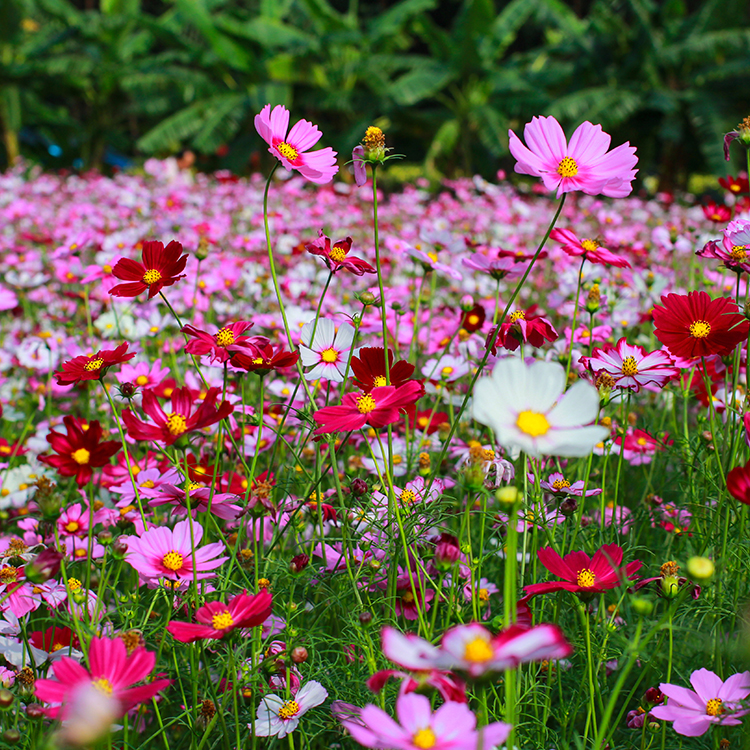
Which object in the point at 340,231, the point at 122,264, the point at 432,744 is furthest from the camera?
the point at 340,231

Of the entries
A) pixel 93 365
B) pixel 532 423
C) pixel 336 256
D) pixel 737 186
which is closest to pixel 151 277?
pixel 93 365

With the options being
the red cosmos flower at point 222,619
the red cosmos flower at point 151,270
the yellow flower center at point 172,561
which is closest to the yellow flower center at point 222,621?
the red cosmos flower at point 222,619

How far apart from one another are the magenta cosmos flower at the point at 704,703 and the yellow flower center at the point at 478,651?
326 millimetres

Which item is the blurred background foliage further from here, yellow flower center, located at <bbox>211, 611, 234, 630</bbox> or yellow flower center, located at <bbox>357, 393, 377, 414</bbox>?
yellow flower center, located at <bbox>211, 611, 234, 630</bbox>

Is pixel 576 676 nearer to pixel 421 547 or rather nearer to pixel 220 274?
pixel 421 547

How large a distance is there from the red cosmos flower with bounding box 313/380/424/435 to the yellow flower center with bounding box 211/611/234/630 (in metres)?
0.18

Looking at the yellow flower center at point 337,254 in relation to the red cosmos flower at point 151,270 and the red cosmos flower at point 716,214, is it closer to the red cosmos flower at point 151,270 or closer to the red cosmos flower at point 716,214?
the red cosmos flower at point 151,270

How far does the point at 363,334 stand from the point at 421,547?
1.89ft

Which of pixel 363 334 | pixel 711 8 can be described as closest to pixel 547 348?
pixel 363 334

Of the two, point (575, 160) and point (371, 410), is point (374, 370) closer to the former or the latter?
point (371, 410)

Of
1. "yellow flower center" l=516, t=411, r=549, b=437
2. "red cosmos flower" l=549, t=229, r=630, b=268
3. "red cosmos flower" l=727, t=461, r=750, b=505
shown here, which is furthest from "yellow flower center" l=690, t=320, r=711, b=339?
"yellow flower center" l=516, t=411, r=549, b=437

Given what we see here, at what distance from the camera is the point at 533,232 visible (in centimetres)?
358

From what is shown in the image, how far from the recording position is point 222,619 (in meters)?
0.58

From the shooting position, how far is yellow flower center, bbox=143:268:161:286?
792mm
